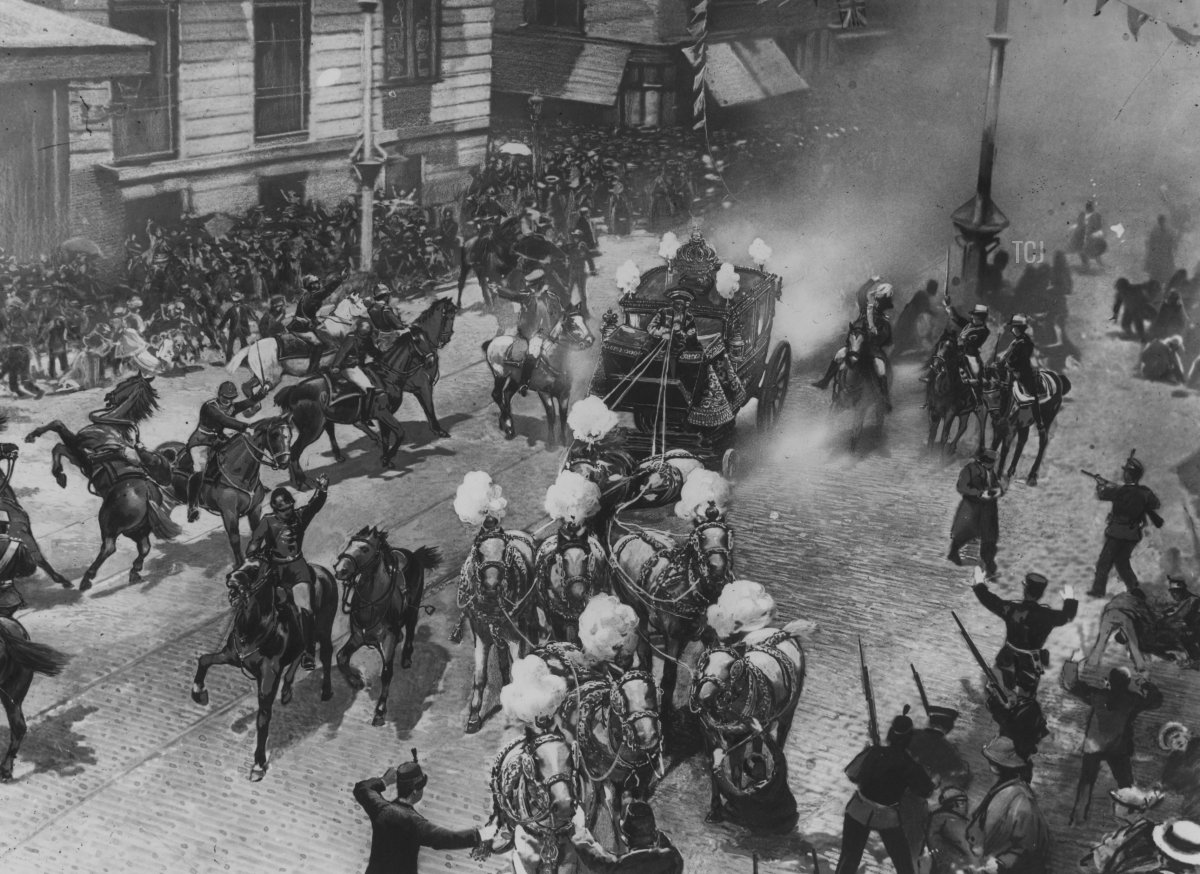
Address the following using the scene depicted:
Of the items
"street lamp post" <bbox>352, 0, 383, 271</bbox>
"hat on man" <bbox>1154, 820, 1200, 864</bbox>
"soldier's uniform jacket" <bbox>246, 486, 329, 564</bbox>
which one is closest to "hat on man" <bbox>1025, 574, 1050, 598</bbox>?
"hat on man" <bbox>1154, 820, 1200, 864</bbox>

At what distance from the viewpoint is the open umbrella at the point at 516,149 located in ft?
40.1

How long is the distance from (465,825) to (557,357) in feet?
13.0

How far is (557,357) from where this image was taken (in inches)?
472

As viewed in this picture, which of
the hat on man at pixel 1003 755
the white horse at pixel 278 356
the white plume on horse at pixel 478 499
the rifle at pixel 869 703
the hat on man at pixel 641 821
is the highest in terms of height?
the white horse at pixel 278 356

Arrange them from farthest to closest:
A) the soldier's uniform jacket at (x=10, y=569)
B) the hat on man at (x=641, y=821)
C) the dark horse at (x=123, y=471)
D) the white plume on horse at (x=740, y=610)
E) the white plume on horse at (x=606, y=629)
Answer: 1. the dark horse at (x=123, y=471)
2. the soldier's uniform jacket at (x=10, y=569)
3. the white plume on horse at (x=740, y=610)
4. the white plume on horse at (x=606, y=629)
5. the hat on man at (x=641, y=821)

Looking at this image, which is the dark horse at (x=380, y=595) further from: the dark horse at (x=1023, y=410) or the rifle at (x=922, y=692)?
the dark horse at (x=1023, y=410)

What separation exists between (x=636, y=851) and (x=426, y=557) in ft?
9.21

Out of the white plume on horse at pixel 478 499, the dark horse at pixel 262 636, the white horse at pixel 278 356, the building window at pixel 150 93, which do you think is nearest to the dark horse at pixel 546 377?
the white horse at pixel 278 356

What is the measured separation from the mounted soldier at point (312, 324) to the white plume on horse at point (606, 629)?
3755 millimetres

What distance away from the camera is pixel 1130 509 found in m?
10.6

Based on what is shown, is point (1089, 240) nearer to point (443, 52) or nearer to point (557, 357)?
point (557, 357)

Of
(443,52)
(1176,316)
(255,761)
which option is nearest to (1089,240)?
(1176,316)

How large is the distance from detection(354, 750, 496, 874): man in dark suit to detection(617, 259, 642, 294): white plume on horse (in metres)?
4.76

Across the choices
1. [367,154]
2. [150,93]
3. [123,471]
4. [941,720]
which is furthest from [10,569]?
[941,720]
